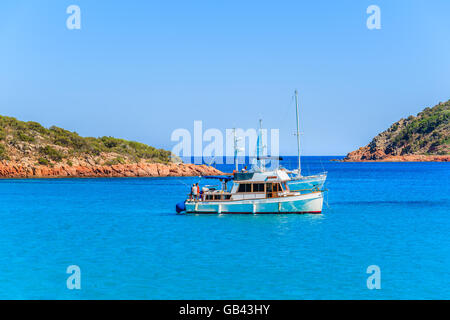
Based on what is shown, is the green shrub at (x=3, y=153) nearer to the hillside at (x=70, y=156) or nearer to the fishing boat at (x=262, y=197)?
the hillside at (x=70, y=156)

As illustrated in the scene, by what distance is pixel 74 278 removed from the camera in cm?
2294

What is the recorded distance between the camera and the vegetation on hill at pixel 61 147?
4387 inches

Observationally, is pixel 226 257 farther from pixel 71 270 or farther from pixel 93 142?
pixel 93 142

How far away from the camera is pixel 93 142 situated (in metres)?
130

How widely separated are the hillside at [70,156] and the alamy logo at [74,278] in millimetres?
90137

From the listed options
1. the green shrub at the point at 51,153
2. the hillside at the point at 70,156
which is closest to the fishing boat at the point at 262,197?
the hillside at the point at 70,156

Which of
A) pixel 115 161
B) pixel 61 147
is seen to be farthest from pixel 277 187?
pixel 61 147

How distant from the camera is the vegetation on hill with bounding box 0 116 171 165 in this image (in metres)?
111

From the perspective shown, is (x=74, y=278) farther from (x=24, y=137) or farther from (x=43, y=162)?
(x=24, y=137)

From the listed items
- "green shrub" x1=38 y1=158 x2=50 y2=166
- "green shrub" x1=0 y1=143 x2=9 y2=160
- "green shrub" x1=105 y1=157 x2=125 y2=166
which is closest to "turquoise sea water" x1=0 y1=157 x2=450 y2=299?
"green shrub" x1=0 y1=143 x2=9 y2=160
